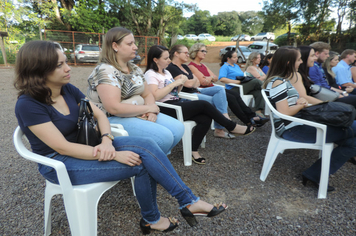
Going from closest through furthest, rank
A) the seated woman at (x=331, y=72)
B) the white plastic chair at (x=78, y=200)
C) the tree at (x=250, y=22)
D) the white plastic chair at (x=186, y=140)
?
1. the white plastic chair at (x=78, y=200)
2. the white plastic chair at (x=186, y=140)
3. the seated woman at (x=331, y=72)
4. the tree at (x=250, y=22)

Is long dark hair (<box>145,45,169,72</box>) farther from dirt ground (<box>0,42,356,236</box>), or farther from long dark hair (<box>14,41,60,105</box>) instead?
long dark hair (<box>14,41,60,105</box>)

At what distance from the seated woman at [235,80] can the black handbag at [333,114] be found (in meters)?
2.44

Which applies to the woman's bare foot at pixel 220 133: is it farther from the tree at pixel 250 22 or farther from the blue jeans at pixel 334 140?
the tree at pixel 250 22

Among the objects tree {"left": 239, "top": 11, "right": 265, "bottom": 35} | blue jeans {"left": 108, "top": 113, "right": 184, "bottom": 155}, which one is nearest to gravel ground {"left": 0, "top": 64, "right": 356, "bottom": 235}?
blue jeans {"left": 108, "top": 113, "right": 184, "bottom": 155}

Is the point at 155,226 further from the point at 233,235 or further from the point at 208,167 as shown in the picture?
the point at 208,167

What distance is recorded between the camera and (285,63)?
7.34ft

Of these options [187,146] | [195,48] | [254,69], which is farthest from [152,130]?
[254,69]

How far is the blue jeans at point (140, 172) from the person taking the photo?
1.33m

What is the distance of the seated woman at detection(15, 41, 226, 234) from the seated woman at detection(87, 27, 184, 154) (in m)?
0.34

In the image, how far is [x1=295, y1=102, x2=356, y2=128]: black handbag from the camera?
184 cm

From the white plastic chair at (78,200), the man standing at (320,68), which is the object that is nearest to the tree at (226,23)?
the man standing at (320,68)

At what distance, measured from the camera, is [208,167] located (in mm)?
2561

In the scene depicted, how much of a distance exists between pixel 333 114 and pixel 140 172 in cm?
160

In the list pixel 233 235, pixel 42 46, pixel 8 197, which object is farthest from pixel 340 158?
pixel 8 197
